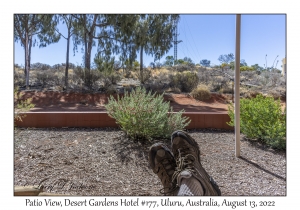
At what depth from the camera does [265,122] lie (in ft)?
14.2

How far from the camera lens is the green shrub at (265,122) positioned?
13.3ft

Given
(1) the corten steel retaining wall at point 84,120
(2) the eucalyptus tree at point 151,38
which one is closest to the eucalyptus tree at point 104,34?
(2) the eucalyptus tree at point 151,38

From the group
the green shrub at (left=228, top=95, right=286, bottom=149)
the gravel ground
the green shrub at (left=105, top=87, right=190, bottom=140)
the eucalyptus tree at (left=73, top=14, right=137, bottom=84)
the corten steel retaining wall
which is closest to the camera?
the gravel ground

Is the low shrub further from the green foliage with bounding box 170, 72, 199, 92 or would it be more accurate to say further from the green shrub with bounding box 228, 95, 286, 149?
the green shrub with bounding box 228, 95, 286, 149

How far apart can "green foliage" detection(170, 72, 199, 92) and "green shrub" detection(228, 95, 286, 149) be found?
25.0 feet

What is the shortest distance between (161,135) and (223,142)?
3.18ft

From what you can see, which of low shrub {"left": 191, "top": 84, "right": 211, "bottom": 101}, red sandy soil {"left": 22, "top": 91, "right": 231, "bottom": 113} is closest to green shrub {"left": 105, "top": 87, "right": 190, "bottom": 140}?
red sandy soil {"left": 22, "top": 91, "right": 231, "bottom": 113}

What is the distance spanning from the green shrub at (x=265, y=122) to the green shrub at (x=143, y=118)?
1.10 meters

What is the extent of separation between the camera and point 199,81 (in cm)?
1266

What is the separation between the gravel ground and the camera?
117 inches
